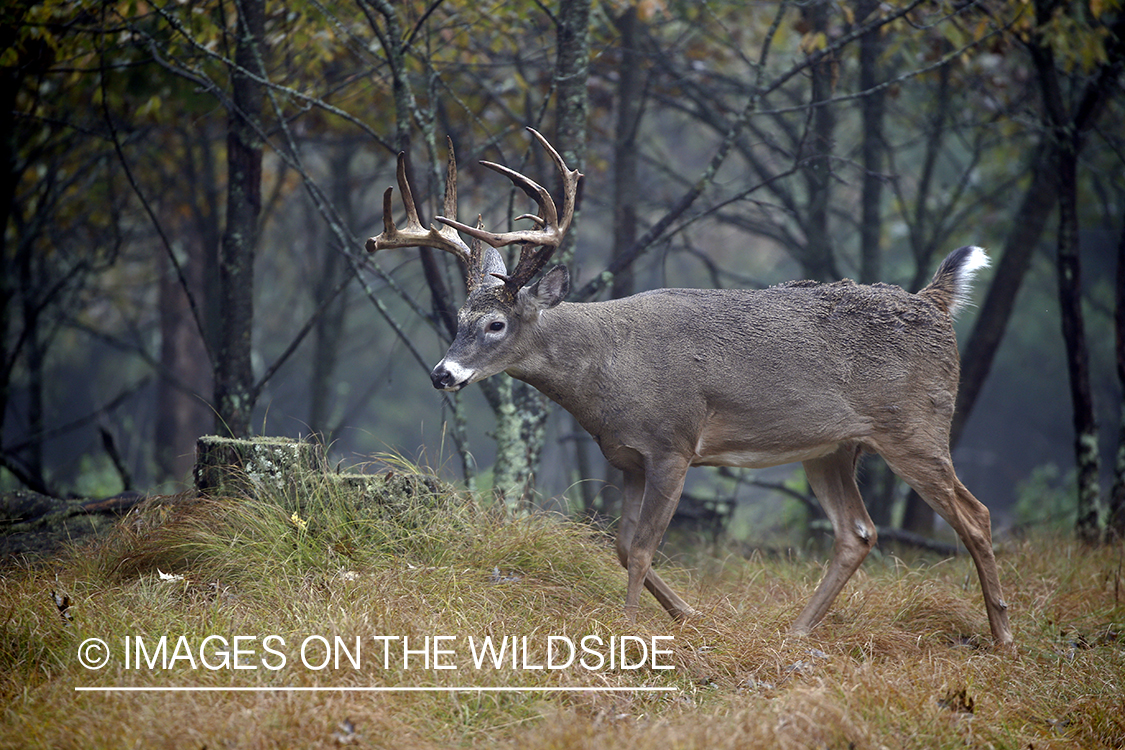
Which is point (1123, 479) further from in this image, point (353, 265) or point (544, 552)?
point (353, 265)

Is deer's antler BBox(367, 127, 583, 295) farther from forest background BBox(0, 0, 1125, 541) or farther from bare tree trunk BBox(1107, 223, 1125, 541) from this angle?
bare tree trunk BBox(1107, 223, 1125, 541)

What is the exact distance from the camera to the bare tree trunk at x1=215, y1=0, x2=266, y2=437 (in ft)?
21.6

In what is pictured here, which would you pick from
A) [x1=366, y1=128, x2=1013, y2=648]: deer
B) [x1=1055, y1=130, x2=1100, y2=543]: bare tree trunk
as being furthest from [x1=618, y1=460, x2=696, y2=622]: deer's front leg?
[x1=1055, y1=130, x2=1100, y2=543]: bare tree trunk

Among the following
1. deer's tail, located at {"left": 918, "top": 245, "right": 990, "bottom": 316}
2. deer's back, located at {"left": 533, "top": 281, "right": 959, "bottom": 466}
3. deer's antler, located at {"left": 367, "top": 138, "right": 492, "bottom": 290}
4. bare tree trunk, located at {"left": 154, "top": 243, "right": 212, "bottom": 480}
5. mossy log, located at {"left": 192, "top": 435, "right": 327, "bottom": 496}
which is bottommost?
bare tree trunk, located at {"left": 154, "top": 243, "right": 212, "bottom": 480}

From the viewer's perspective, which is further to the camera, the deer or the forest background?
the forest background

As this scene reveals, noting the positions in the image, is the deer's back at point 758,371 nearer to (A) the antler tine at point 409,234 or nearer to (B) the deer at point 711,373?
(B) the deer at point 711,373

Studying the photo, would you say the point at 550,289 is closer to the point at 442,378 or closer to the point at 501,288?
the point at 501,288

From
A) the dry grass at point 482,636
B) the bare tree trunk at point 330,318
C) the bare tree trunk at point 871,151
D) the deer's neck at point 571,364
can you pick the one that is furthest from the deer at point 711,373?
the bare tree trunk at point 330,318

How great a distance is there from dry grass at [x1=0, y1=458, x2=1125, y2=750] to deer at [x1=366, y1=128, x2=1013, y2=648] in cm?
38

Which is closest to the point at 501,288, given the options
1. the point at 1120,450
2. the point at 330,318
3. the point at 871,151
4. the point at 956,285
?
the point at 956,285

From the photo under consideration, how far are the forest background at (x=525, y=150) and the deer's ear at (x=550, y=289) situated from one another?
4.61ft

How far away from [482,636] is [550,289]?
74.0 inches

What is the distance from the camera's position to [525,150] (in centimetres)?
736

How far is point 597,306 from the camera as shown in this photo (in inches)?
202
